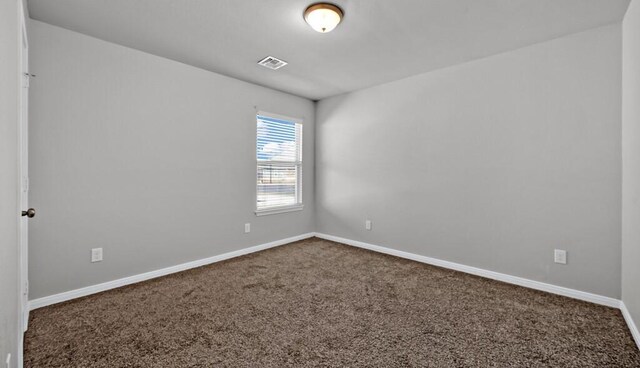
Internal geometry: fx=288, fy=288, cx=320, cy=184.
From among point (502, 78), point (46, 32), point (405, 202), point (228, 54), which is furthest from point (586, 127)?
point (46, 32)

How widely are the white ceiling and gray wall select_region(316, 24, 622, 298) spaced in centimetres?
32

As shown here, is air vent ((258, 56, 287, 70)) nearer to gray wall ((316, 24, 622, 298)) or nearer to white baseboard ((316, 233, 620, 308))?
gray wall ((316, 24, 622, 298))

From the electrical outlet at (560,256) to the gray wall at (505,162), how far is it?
0.04m

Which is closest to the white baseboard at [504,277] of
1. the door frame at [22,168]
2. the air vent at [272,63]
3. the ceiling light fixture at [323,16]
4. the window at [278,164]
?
the window at [278,164]

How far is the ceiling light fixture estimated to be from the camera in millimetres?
2123

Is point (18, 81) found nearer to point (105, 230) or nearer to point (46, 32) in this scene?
point (46, 32)

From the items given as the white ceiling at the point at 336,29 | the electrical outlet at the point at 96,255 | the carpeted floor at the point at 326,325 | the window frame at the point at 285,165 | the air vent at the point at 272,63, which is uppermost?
the air vent at the point at 272,63

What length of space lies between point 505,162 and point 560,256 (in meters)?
0.99

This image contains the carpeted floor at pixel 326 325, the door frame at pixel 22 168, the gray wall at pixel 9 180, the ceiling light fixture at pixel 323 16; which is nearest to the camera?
the gray wall at pixel 9 180

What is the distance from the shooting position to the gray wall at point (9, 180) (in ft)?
3.86

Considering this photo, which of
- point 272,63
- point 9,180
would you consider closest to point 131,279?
point 9,180

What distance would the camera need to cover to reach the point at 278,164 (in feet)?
14.3

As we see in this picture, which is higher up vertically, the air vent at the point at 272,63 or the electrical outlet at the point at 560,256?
the air vent at the point at 272,63

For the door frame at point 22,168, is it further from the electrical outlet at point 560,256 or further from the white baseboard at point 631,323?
the electrical outlet at point 560,256
